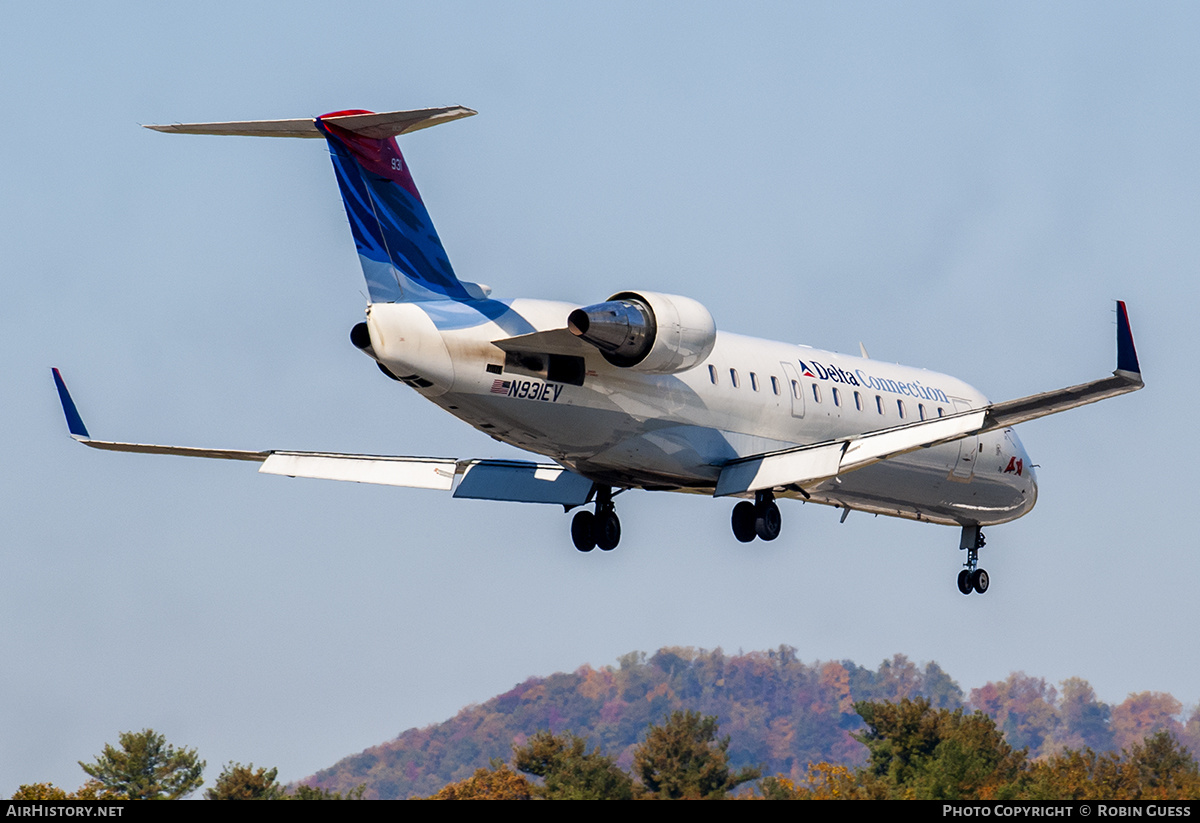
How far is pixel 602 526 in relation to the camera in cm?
3017

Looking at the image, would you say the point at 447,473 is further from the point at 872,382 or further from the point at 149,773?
the point at 149,773

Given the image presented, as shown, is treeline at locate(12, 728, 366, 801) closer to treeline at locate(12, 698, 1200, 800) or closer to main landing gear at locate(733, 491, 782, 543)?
treeline at locate(12, 698, 1200, 800)

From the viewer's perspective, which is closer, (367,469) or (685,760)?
(367,469)

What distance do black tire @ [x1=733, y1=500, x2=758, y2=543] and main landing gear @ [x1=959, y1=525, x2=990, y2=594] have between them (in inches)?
313

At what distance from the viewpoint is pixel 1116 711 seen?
68.6 metres

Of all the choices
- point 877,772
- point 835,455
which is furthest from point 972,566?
point 877,772

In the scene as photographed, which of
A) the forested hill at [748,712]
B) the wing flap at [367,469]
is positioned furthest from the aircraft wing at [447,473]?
the forested hill at [748,712]

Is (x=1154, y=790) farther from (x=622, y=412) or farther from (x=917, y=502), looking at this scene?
(x=622, y=412)

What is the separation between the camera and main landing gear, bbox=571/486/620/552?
1188 inches

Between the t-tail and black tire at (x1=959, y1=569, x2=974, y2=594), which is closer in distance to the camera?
the t-tail

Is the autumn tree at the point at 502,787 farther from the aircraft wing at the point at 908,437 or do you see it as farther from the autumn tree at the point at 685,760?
the aircraft wing at the point at 908,437

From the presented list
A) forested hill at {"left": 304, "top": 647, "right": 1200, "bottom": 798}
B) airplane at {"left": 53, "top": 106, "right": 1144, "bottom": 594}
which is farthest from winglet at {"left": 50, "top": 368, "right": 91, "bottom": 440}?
forested hill at {"left": 304, "top": 647, "right": 1200, "bottom": 798}

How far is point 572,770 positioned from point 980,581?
1209cm

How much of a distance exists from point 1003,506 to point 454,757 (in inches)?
2108
